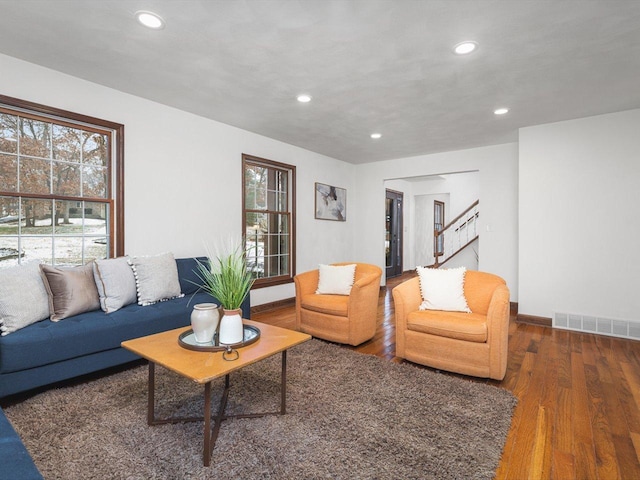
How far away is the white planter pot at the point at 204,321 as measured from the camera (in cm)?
197

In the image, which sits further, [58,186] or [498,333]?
[58,186]

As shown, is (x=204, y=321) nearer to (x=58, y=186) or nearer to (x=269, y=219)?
(x=58, y=186)

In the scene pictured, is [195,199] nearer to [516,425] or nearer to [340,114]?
[340,114]

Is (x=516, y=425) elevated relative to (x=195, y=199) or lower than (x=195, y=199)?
lower

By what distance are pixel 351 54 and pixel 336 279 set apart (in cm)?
224

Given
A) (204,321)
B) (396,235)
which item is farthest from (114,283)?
(396,235)

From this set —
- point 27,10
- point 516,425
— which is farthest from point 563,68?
point 27,10

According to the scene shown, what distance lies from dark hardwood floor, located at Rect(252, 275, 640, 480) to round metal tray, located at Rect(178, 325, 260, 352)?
1470 mm

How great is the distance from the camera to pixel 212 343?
1995mm

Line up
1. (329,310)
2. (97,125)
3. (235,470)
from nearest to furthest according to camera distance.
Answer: (235,470) → (97,125) → (329,310)

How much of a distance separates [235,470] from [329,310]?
6.43 ft

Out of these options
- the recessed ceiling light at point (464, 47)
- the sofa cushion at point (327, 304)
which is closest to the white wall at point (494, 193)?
the sofa cushion at point (327, 304)

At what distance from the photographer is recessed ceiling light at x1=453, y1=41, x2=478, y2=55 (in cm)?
246

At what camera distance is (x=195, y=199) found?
13.4 feet
